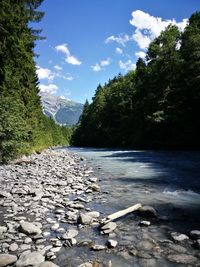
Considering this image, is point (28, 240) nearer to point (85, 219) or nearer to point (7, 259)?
point (7, 259)

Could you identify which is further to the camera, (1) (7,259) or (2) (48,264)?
(1) (7,259)

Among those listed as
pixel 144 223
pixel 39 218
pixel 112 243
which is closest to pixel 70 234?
pixel 112 243

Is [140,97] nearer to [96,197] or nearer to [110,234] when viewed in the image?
[96,197]

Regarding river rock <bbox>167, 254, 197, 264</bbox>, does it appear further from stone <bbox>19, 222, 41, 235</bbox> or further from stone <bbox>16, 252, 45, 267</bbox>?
stone <bbox>19, 222, 41, 235</bbox>

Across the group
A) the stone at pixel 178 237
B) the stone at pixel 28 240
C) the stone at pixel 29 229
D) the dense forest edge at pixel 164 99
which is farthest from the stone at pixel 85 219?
the dense forest edge at pixel 164 99

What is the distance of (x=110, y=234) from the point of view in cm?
739

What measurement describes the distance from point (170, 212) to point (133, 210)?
3.65 feet

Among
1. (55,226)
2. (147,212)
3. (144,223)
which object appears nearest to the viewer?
(55,226)

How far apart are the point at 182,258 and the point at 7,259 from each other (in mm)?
3347

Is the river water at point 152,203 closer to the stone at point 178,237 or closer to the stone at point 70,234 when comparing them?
the stone at point 178,237

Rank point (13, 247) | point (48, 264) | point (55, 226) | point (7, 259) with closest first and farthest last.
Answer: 1. point (48, 264)
2. point (7, 259)
3. point (13, 247)
4. point (55, 226)

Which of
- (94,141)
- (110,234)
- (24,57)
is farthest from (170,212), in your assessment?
(94,141)

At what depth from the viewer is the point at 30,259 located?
579 centimetres

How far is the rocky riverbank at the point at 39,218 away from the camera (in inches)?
245
